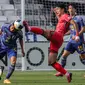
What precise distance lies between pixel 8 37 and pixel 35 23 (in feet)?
26.3

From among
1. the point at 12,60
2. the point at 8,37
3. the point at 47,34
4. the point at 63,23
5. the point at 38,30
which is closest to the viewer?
the point at 38,30

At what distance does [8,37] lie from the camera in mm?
12398

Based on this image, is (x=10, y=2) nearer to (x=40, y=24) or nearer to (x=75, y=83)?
(x=40, y=24)

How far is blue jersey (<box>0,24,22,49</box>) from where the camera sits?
40.3 ft

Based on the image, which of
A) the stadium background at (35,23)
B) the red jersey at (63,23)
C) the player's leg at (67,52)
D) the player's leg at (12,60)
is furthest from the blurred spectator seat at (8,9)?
the red jersey at (63,23)

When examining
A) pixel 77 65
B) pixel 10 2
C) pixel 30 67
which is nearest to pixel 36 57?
pixel 30 67

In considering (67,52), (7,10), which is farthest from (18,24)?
(7,10)

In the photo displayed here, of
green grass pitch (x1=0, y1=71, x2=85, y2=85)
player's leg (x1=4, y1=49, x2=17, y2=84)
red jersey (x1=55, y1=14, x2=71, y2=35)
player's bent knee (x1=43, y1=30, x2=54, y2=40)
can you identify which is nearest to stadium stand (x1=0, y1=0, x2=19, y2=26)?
green grass pitch (x1=0, y1=71, x2=85, y2=85)

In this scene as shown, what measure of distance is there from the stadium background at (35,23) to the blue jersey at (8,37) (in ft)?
18.9

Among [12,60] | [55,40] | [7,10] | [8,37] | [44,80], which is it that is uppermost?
[55,40]

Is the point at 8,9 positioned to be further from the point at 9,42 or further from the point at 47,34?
the point at 47,34

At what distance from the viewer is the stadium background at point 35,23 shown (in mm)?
18906

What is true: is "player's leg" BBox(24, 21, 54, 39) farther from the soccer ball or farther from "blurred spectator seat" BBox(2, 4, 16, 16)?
"blurred spectator seat" BBox(2, 4, 16, 16)

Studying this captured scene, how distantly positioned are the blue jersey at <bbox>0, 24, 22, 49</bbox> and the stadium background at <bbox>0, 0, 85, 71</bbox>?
5766mm
